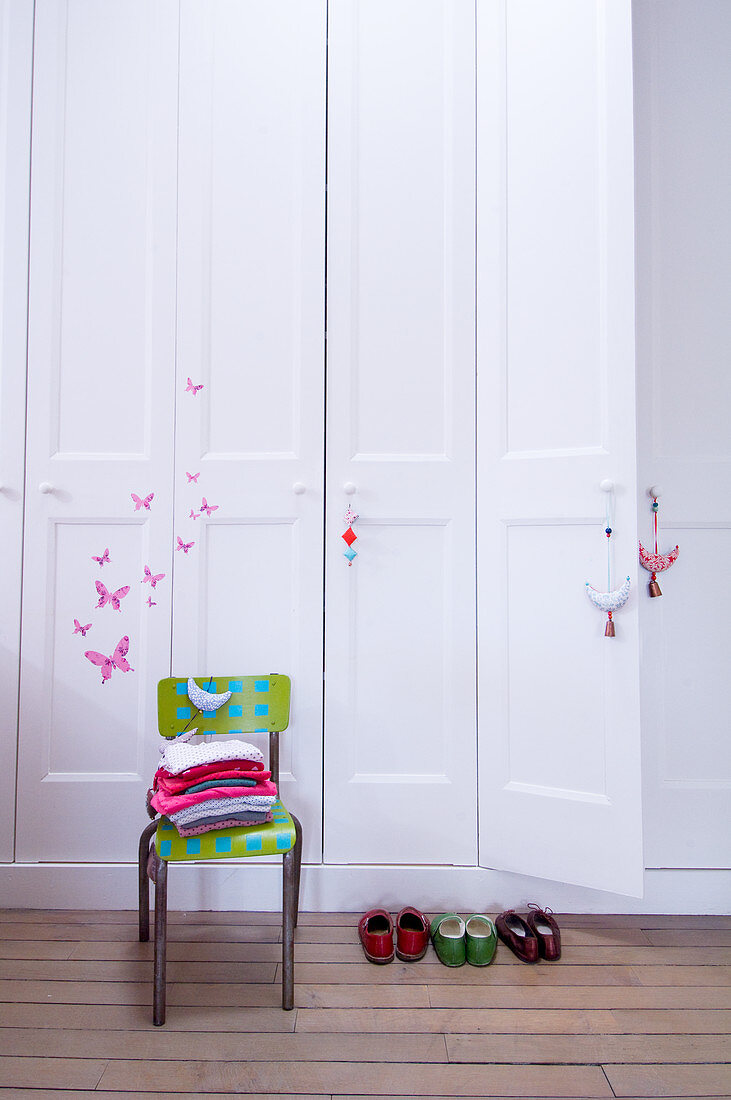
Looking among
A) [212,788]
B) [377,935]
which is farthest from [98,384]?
[377,935]

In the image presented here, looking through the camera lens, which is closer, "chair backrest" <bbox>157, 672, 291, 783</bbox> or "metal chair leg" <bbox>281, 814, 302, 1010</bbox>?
"metal chair leg" <bbox>281, 814, 302, 1010</bbox>

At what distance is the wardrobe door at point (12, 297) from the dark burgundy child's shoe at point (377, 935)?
3.58 feet

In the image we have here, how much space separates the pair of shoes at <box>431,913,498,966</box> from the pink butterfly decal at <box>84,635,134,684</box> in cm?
103

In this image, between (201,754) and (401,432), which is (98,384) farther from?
(201,754)

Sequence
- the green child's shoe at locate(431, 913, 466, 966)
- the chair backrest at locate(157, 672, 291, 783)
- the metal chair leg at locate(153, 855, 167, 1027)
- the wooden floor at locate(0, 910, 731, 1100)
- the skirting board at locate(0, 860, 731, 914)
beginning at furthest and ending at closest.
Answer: the skirting board at locate(0, 860, 731, 914) < the chair backrest at locate(157, 672, 291, 783) < the green child's shoe at locate(431, 913, 466, 966) < the metal chair leg at locate(153, 855, 167, 1027) < the wooden floor at locate(0, 910, 731, 1100)

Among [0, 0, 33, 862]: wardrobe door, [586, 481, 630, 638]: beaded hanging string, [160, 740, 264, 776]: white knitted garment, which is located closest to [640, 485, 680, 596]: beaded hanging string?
[586, 481, 630, 638]: beaded hanging string

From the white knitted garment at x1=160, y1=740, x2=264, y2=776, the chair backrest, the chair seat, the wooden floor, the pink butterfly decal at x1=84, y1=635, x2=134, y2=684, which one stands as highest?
the pink butterfly decal at x1=84, y1=635, x2=134, y2=684

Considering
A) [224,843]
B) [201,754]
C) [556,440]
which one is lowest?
[224,843]

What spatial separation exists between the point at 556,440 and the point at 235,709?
1050 mm

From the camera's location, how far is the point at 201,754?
1.48m

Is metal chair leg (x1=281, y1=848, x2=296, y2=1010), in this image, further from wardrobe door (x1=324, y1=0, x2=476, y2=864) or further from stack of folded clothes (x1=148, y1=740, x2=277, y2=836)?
wardrobe door (x1=324, y1=0, x2=476, y2=864)

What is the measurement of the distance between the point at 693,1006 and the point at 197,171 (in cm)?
233

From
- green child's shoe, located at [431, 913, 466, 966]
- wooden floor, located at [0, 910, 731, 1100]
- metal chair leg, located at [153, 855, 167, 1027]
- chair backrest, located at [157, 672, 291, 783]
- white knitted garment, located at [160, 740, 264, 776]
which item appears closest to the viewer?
wooden floor, located at [0, 910, 731, 1100]

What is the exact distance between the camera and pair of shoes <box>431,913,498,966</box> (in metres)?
1.56
